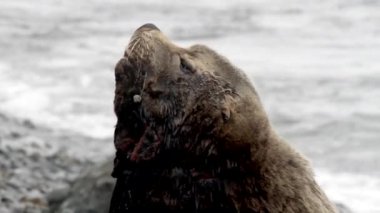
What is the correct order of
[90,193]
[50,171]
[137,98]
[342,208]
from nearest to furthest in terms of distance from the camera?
[137,98]
[90,193]
[342,208]
[50,171]

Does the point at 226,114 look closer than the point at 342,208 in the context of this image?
Yes

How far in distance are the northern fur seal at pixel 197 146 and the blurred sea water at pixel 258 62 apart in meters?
4.51

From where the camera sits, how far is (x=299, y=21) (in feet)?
54.4

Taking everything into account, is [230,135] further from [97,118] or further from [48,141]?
[97,118]

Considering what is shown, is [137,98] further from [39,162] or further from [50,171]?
[39,162]

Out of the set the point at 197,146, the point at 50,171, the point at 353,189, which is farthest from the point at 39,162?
the point at 197,146

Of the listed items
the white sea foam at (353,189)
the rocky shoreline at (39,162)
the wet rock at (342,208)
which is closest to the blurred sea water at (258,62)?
the white sea foam at (353,189)

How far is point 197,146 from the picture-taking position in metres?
4.40

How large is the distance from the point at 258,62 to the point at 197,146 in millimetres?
9560

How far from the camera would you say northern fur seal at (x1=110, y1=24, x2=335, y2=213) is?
172 inches

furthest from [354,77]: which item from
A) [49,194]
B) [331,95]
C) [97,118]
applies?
[49,194]

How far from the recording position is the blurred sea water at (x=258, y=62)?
1061 centimetres

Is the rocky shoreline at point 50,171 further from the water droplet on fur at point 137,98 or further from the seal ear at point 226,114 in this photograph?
the seal ear at point 226,114

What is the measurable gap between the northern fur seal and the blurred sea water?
4.51 metres
